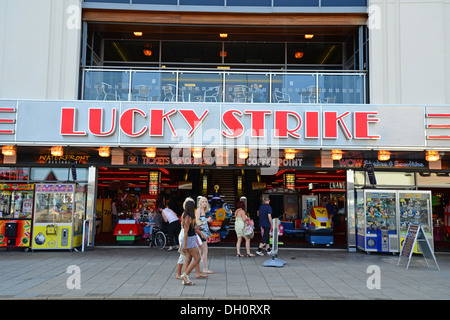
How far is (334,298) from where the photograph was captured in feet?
23.0

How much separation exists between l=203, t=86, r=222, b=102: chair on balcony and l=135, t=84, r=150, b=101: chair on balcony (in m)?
1.80

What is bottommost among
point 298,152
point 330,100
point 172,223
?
point 172,223

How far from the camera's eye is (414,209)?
13.0 metres

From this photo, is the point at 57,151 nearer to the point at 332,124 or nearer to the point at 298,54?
the point at 332,124

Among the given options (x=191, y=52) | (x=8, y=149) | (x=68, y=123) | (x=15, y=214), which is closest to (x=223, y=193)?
(x=191, y=52)

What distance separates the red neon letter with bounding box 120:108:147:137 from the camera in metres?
11.2

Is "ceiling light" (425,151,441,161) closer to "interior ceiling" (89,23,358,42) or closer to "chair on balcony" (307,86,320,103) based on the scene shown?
"chair on balcony" (307,86,320,103)

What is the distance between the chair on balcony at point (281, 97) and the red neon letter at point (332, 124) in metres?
1.52

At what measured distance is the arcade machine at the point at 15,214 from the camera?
499 inches

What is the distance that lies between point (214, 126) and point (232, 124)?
52cm

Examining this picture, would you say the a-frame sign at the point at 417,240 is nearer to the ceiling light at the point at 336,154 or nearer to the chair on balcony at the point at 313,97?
the ceiling light at the point at 336,154

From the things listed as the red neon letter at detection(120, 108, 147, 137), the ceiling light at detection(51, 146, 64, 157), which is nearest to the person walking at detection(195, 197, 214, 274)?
the red neon letter at detection(120, 108, 147, 137)
